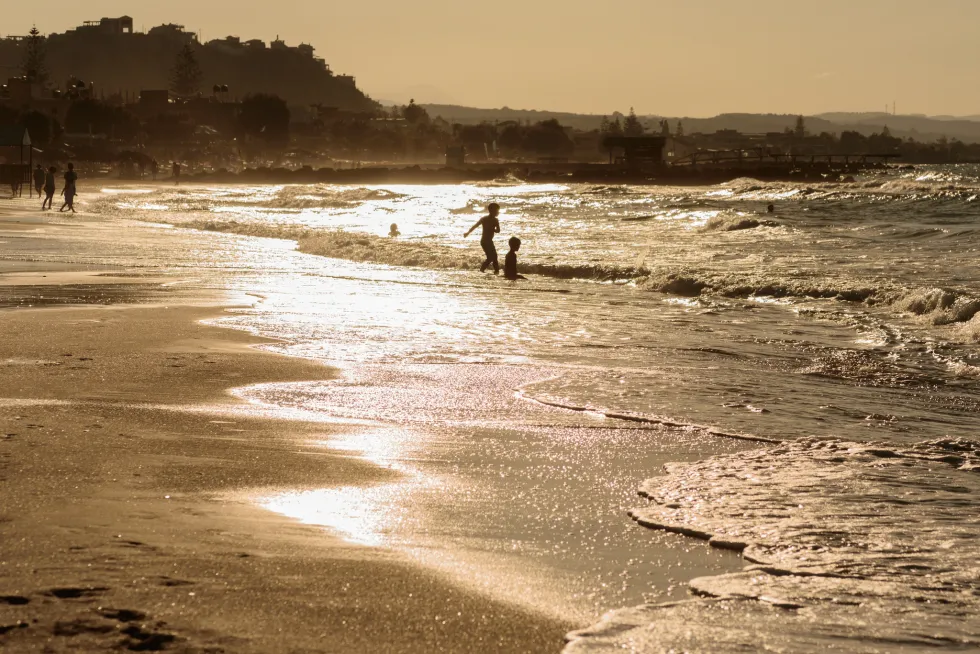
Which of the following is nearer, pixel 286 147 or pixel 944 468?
pixel 944 468

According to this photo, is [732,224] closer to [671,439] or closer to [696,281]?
[696,281]

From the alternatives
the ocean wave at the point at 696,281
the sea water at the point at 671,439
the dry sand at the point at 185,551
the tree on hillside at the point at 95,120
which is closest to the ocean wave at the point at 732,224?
the ocean wave at the point at 696,281

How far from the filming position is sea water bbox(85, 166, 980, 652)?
451 centimetres

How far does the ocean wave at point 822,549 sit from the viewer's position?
4078 mm

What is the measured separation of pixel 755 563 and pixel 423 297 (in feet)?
40.4

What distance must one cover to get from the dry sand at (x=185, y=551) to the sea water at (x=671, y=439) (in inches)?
12.7

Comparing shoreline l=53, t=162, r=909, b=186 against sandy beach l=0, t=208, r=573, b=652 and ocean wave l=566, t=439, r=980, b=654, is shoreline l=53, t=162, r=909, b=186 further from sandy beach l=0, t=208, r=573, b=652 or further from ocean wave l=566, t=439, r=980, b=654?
ocean wave l=566, t=439, r=980, b=654

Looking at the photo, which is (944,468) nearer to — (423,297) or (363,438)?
(363,438)

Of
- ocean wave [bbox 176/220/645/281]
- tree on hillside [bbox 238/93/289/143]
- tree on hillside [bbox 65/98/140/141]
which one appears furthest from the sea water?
tree on hillside [bbox 238/93/289/143]

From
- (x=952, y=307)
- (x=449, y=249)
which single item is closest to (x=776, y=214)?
(x=449, y=249)

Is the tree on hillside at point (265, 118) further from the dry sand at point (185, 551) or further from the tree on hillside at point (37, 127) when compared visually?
the dry sand at point (185, 551)

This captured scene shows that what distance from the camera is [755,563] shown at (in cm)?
492

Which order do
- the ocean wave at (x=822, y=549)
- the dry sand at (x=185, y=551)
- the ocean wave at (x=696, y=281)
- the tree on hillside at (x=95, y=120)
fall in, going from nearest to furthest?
1. the dry sand at (x=185, y=551)
2. the ocean wave at (x=822, y=549)
3. the ocean wave at (x=696, y=281)
4. the tree on hillside at (x=95, y=120)

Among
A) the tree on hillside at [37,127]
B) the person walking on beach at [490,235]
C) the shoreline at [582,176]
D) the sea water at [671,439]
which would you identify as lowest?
the sea water at [671,439]
